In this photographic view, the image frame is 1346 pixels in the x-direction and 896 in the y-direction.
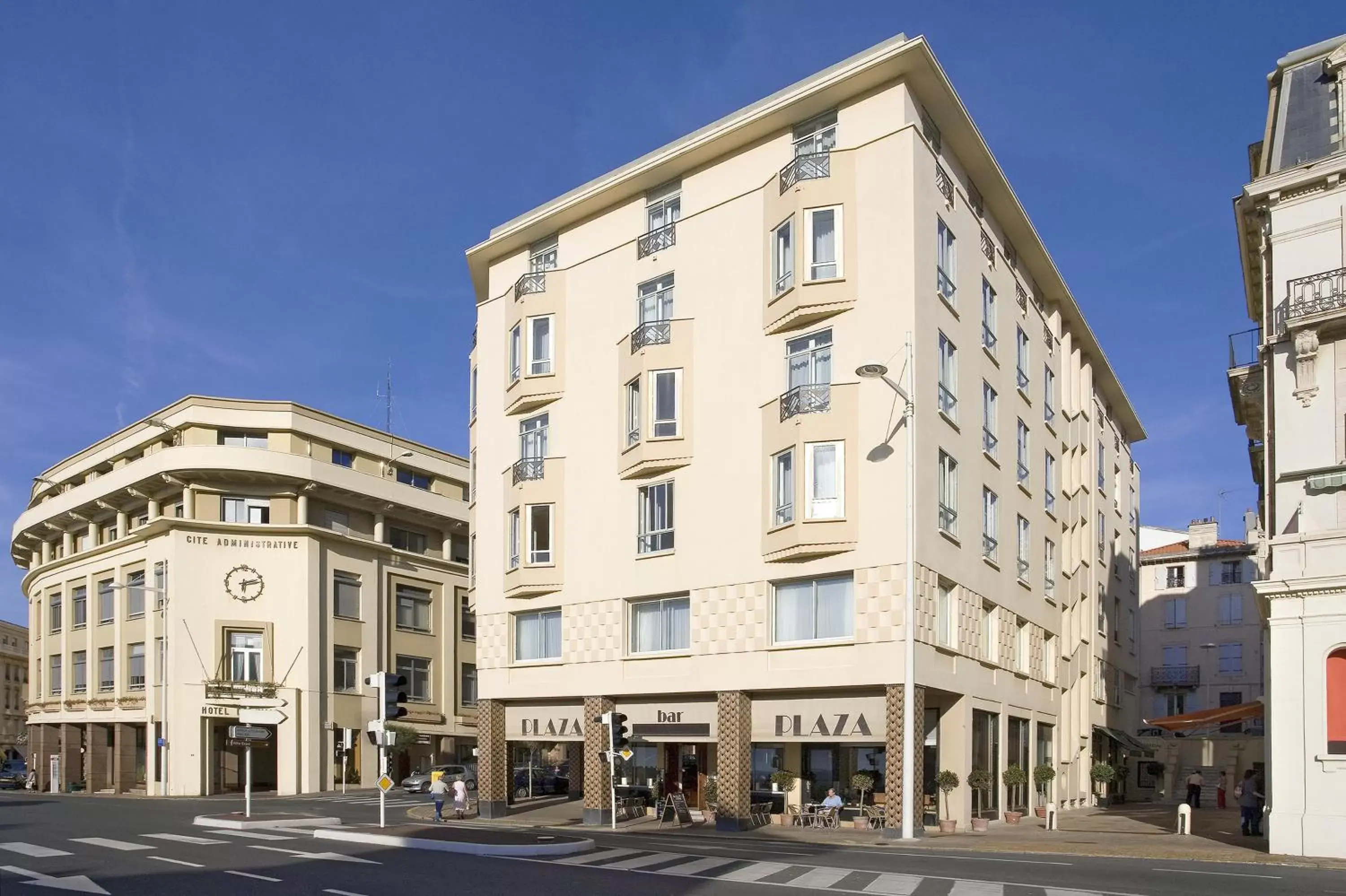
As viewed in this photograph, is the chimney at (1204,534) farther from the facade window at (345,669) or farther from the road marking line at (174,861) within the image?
the road marking line at (174,861)

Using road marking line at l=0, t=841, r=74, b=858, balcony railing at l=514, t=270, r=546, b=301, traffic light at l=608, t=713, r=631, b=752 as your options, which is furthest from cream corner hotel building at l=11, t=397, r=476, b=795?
road marking line at l=0, t=841, r=74, b=858

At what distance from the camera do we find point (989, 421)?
3734 centimetres

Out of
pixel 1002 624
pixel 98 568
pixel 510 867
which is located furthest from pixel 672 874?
pixel 98 568

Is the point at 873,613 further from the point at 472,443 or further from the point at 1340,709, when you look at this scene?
the point at 472,443

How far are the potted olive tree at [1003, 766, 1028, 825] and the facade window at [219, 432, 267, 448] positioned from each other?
1638 inches

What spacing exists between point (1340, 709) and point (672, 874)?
14005 mm

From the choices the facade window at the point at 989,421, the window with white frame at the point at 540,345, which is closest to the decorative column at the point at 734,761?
the facade window at the point at 989,421

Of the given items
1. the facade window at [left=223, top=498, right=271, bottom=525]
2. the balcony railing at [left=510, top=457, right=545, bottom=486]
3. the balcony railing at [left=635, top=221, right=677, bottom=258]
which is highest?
the balcony railing at [left=635, top=221, right=677, bottom=258]

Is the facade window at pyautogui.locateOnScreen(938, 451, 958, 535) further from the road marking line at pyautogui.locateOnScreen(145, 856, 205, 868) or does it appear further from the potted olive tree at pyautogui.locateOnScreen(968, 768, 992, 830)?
the road marking line at pyautogui.locateOnScreen(145, 856, 205, 868)

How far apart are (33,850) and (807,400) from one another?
786 inches

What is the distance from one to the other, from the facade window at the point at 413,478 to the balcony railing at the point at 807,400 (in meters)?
41.3

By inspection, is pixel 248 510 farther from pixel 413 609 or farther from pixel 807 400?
pixel 807 400

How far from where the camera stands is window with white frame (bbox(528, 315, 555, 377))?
1547 inches

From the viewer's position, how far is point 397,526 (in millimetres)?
68750
